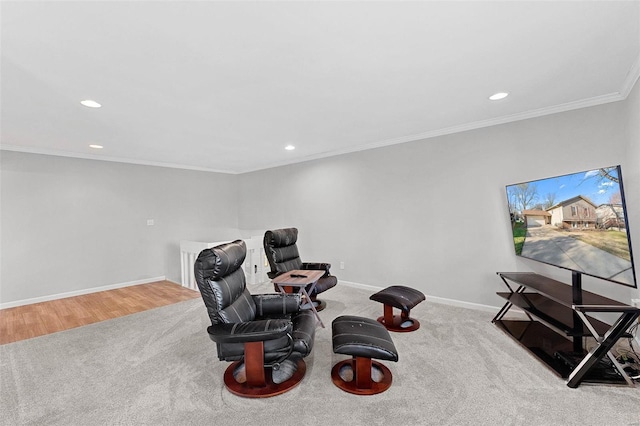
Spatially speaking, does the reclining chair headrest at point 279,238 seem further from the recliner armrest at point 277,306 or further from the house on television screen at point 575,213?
the house on television screen at point 575,213

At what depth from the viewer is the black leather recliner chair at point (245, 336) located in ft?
6.71

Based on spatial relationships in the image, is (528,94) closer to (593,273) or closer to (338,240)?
(593,273)

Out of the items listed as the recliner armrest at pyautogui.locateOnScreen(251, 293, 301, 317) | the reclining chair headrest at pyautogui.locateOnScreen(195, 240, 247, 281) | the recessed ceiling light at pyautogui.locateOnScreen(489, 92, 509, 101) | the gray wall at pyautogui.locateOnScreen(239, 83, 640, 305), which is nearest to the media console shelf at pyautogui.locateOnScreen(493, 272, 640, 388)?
the gray wall at pyautogui.locateOnScreen(239, 83, 640, 305)

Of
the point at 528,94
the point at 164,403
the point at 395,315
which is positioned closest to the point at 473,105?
the point at 528,94

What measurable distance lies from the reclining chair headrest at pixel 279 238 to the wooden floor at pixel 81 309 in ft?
5.83

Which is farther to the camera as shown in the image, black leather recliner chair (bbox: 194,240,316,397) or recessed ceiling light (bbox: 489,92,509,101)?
recessed ceiling light (bbox: 489,92,509,101)

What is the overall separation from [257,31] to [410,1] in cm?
90

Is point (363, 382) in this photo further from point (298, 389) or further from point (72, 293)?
point (72, 293)

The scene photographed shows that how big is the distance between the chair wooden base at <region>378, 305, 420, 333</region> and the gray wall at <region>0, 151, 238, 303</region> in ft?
15.8

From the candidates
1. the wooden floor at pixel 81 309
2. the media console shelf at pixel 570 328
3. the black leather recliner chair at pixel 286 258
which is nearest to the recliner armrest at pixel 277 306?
the black leather recliner chair at pixel 286 258

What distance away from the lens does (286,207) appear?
600cm

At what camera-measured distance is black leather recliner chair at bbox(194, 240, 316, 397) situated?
80.5 inches

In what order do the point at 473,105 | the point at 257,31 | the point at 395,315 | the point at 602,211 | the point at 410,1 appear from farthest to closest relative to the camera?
the point at 395,315, the point at 473,105, the point at 602,211, the point at 257,31, the point at 410,1

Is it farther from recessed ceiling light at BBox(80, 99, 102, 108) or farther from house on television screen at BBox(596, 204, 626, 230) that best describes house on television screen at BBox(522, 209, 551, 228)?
recessed ceiling light at BBox(80, 99, 102, 108)
